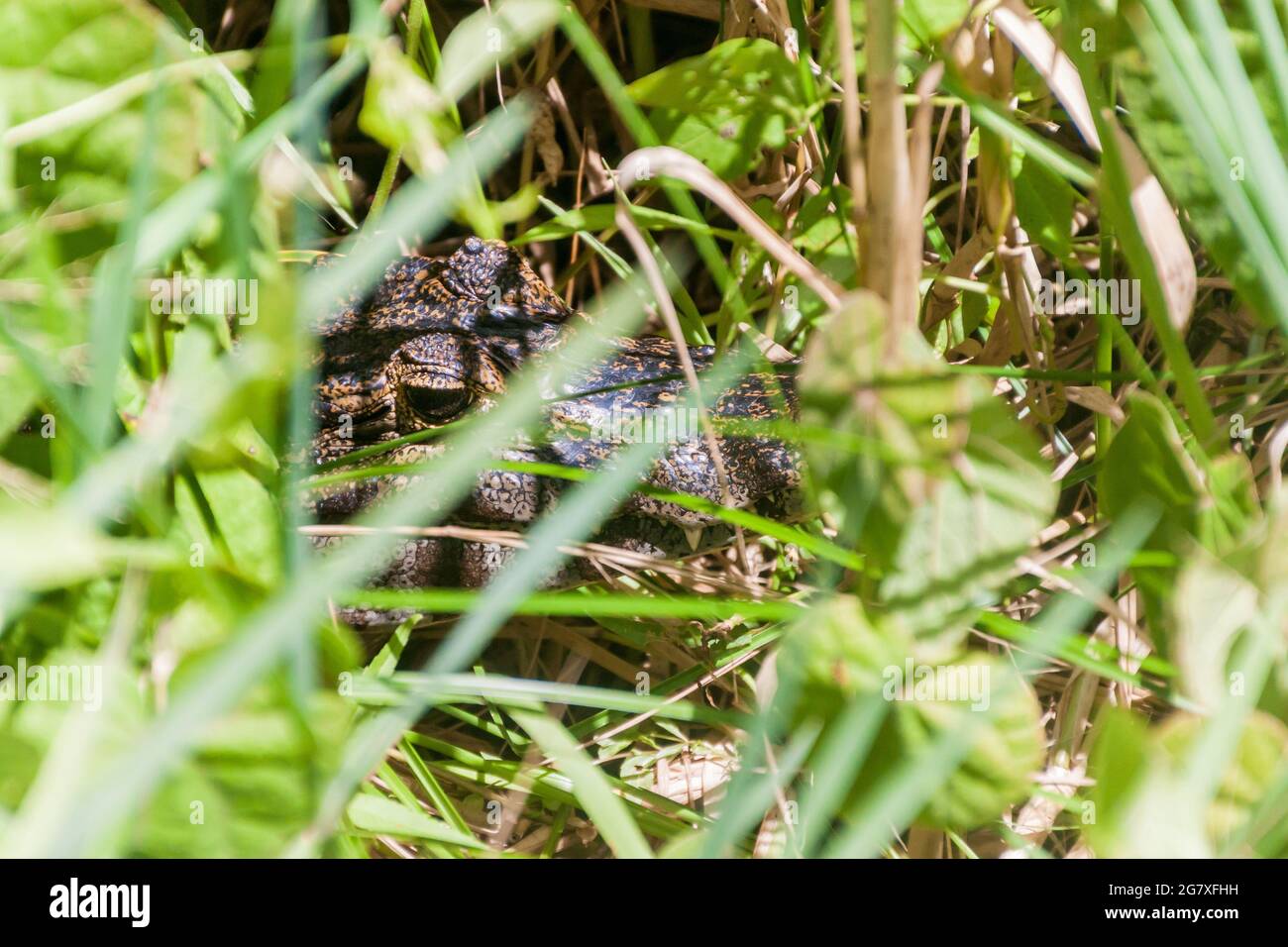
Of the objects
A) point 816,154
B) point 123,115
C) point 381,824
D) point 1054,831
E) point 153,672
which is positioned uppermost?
point 816,154

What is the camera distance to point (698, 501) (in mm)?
1664

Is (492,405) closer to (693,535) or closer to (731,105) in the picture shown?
(693,535)

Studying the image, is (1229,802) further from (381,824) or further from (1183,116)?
(381,824)

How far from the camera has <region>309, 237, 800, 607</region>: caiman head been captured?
2287 mm

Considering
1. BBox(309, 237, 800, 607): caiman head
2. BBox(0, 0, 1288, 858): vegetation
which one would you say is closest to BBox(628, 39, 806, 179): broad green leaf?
BBox(0, 0, 1288, 858): vegetation

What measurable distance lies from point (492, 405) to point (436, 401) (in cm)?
16

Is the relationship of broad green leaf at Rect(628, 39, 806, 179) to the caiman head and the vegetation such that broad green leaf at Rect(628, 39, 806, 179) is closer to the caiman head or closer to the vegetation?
the vegetation

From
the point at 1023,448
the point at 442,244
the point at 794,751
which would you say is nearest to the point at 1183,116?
the point at 1023,448

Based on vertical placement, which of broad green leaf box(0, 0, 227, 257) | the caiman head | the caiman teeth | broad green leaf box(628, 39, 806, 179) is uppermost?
broad green leaf box(628, 39, 806, 179)

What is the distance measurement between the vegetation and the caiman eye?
1.32 ft

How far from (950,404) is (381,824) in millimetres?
1305

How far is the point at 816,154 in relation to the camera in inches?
93.8

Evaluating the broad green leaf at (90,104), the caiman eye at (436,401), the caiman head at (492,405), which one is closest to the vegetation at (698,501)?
the broad green leaf at (90,104)

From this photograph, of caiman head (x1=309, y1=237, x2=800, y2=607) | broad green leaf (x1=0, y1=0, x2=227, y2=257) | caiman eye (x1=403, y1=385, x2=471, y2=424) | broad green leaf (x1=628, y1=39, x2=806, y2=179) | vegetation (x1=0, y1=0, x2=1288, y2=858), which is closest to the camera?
vegetation (x1=0, y1=0, x2=1288, y2=858)
